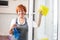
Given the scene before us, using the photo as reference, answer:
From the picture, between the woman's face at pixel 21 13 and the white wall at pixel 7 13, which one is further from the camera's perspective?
the white wall at pixel 7 13

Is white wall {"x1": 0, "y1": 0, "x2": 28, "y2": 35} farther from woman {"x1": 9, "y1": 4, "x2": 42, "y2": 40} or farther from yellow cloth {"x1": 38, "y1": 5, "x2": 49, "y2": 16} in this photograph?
yellow cloth {"x1": 38, "y1": 5, "x2": 49, "y2": 16}

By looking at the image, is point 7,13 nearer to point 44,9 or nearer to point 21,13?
point 21,13

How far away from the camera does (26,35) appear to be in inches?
70.4

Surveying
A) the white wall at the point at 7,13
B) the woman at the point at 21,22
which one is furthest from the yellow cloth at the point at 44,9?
the white wall at the point at 7,13

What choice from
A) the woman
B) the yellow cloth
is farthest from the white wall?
the yellow cloth

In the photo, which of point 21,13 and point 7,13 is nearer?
point 21,13

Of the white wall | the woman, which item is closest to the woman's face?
the woman

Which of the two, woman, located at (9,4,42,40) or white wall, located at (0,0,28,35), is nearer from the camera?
woman, located at (9,4,42,40)

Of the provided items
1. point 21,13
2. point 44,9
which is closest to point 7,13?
point 21,13

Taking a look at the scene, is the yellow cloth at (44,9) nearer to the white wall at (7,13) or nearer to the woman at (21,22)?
the woman at (21,22)

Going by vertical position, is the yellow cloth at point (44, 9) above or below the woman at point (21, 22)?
above

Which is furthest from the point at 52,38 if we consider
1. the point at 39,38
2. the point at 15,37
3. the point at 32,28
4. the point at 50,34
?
the point at 15,37

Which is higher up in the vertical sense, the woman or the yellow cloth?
the yellow cloth

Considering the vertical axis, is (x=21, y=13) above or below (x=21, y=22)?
above
